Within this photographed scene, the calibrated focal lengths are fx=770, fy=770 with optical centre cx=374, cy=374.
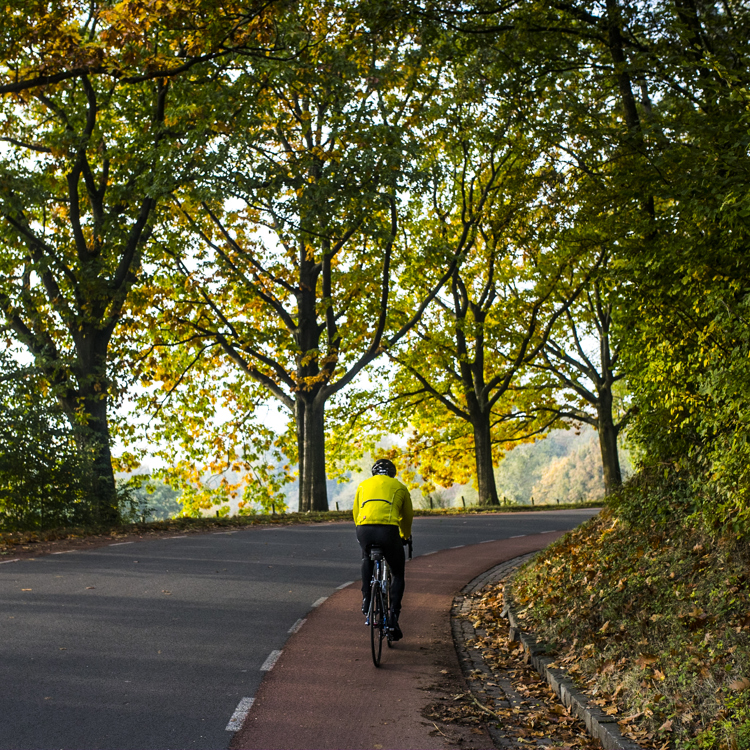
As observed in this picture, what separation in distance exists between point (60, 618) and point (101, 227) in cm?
1282

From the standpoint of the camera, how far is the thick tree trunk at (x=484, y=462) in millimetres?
29938

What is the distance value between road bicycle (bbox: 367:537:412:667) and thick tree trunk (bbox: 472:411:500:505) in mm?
22264

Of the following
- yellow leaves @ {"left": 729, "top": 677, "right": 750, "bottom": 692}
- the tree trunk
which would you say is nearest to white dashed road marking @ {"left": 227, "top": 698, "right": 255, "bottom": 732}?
yellow leaves @ {"left": 729, "top": 677, "right": 750, "bottom": 692}

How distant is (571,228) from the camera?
54.5 ft

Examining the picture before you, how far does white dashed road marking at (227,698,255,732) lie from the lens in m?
5.36

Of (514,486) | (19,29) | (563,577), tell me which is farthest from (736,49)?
(514,486)

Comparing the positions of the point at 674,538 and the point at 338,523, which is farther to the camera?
the point at 338,523

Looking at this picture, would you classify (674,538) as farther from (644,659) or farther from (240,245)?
(240,245)

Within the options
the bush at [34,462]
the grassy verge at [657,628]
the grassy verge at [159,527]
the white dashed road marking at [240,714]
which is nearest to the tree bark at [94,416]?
the bush at [34,462]

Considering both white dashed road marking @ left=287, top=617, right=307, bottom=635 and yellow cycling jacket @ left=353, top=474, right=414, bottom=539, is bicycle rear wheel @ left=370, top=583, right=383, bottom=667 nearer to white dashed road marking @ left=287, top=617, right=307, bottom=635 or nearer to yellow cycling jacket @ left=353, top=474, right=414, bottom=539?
yellow cycling jacket @ left=353, top=474, right=414, bottom=539

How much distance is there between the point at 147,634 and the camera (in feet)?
25.7

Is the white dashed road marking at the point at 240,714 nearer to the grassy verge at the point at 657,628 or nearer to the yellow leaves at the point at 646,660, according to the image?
the grassy verge at the point at 657,628

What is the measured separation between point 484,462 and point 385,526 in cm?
2301

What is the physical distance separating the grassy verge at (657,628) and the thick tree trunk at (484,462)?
771 inches
